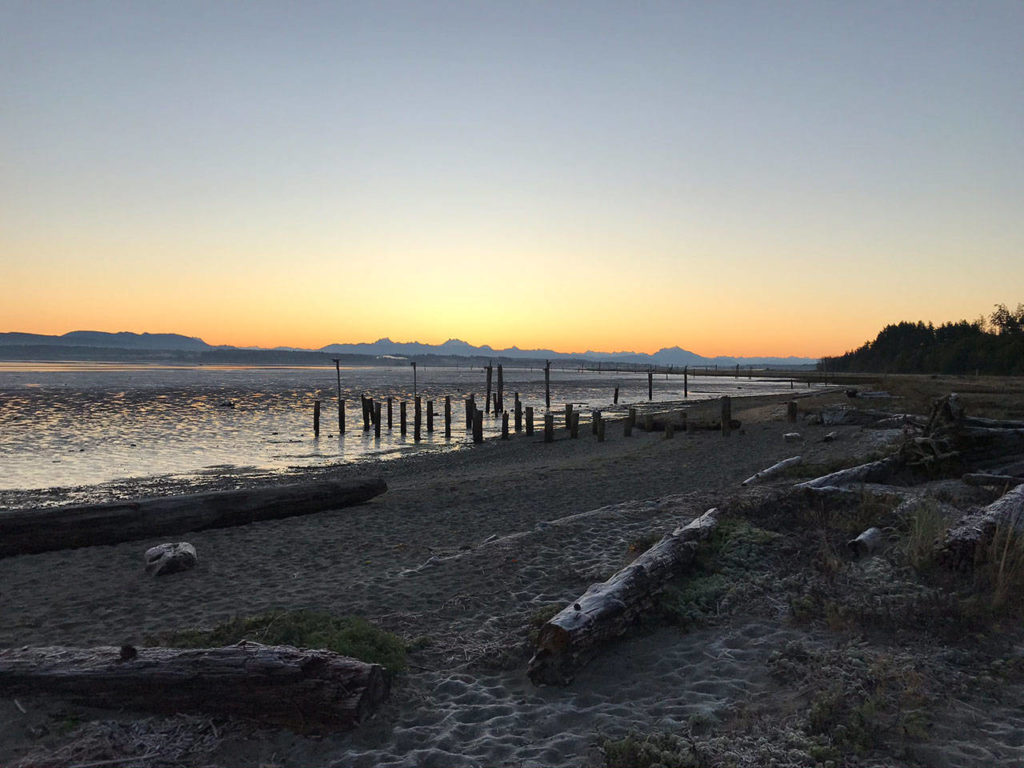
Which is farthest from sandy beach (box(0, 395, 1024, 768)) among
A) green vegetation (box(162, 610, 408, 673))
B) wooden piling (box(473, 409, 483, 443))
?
wooden piling (box(473, 409, 483, 443))

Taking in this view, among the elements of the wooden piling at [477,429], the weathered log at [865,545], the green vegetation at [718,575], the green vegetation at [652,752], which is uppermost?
the weathered log at [865,545]

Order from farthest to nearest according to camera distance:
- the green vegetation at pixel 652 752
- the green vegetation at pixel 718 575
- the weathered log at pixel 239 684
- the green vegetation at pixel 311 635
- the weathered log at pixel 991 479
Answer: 1. the weathered log at pixel 991 479
2. the green vegetation at pixel 718 575
3. the green vegetation at pixel 311 635
4. the weathered log at pixel 239 684
5. the green vegetation at pixel 652 752

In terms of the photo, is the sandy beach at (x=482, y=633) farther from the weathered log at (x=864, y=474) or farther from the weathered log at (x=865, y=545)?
the weathered log at (x=864, y=474)

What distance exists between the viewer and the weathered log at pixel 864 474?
29.8ft

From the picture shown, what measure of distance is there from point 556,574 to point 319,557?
12.2 ft

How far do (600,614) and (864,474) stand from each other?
21.8ft

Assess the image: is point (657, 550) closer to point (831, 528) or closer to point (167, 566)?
point (831, 528)

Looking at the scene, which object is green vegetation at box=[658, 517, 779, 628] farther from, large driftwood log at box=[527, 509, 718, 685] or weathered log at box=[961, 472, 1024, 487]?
weathered log at box=[961, 472, 1024, 487]

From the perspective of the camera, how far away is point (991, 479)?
28.6ft

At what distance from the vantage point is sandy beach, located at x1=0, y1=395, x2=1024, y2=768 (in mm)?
3744

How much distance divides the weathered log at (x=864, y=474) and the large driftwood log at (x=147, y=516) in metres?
8.93

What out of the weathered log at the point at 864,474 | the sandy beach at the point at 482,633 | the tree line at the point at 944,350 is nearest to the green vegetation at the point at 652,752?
the sandy beach at the point at 482,633

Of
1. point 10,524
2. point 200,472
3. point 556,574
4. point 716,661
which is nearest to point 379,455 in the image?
point 200,472

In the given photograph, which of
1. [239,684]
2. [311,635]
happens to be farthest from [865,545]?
[239,684]
